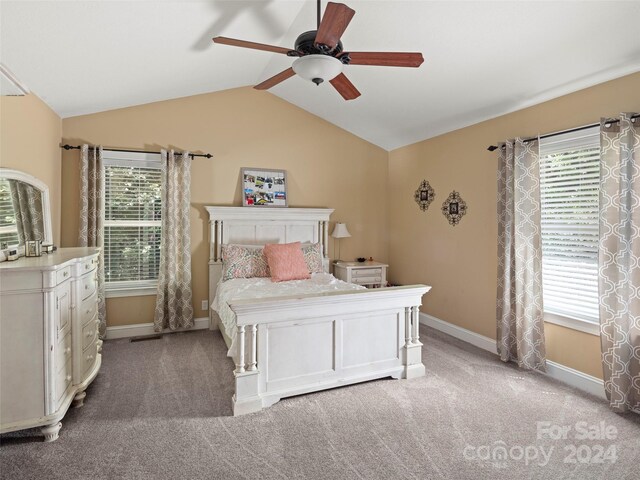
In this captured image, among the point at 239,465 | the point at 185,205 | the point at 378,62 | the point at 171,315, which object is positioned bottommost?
the point at 239,465

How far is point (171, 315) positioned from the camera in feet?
13.4

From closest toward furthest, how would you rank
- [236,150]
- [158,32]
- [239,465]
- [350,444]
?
[239,465], [350,444], [158,32], [236,150]

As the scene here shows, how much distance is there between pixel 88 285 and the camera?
2.73 meters

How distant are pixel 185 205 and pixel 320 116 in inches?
89.9

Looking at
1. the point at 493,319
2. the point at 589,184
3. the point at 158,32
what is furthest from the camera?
the point at 493,319

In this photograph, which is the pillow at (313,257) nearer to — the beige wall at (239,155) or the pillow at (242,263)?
the pillow at (242,263)

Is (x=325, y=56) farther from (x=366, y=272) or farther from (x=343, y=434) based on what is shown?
(x=366, y=272)

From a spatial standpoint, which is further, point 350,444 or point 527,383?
point 527,383

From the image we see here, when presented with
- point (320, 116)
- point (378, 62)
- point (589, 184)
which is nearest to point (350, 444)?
point (378, 62)

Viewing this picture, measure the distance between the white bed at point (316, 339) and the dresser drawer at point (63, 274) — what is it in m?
1.06

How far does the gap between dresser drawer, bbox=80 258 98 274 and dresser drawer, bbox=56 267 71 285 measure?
Result: 0.17 m

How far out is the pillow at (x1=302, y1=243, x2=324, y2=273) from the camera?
4332 mm

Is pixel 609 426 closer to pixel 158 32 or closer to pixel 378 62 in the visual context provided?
pixel 378 62

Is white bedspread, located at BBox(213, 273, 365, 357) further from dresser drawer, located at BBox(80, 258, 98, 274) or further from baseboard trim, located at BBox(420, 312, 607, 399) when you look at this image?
baseboard trim, located at BBox(420, 312, 607, 399)
